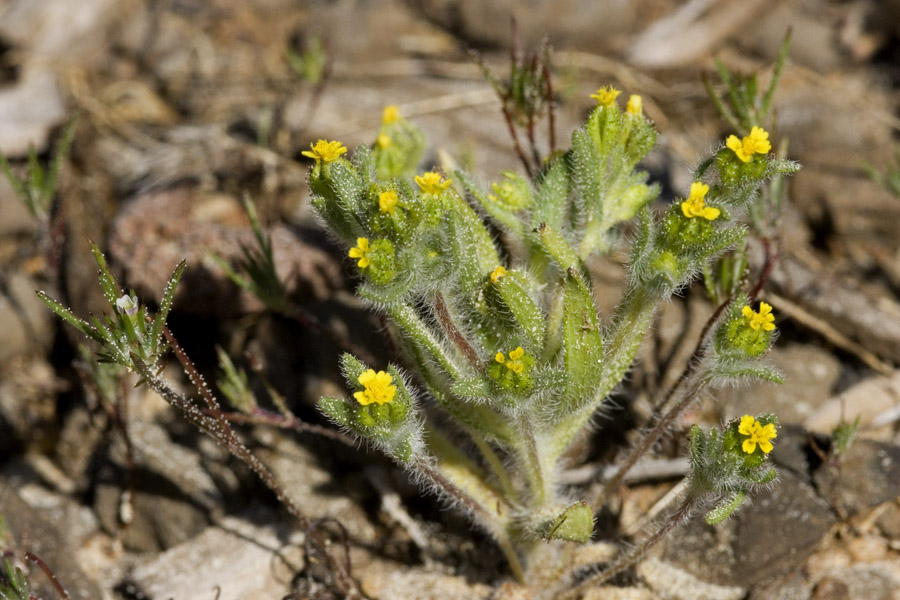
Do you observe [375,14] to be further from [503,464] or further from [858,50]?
[503,464]

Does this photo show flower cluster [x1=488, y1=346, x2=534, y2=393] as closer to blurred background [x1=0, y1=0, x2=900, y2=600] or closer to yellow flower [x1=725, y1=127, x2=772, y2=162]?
blurred background [x1=0, y1=0, x2=900, y2=600]

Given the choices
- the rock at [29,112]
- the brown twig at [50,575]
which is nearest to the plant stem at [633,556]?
the brown twig at [50,575]

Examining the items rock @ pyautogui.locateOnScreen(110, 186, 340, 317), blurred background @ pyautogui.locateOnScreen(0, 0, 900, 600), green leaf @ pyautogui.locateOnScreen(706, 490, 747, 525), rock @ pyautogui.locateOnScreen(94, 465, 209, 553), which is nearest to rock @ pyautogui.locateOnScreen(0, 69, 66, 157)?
blurred background @ pyautogui.locateOnScreen(0, 0, 900, 600)

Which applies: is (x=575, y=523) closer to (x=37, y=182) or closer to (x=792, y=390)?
(x=792, y=390)

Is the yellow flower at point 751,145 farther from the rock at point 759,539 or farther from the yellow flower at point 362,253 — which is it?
the rock at point 759,539

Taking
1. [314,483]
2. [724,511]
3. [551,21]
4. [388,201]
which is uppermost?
[551,21]

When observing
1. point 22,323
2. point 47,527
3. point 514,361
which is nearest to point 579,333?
point 514,361
